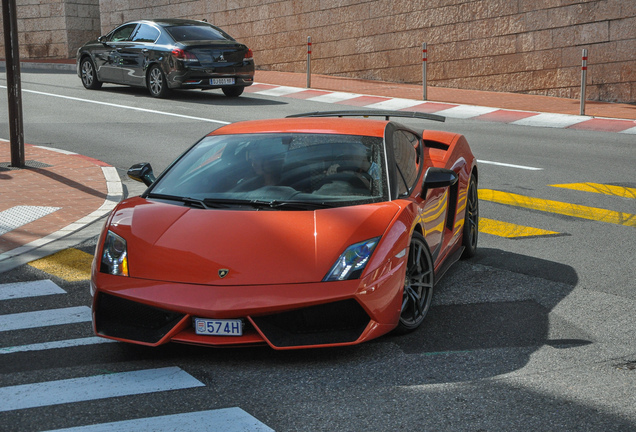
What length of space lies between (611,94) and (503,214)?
10858 millimetres

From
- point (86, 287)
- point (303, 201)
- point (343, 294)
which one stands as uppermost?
point (303, 201)

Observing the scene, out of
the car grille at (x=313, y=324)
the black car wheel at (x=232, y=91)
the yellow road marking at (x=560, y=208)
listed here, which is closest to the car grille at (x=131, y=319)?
the car grille at (x=313, y=324)

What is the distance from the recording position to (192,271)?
15.1 ft

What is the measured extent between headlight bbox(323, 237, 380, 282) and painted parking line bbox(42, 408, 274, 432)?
2.97 feet

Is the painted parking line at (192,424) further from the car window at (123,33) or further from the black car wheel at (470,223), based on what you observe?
the car window at (123,33)

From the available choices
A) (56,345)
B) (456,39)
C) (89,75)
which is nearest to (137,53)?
(89,75)

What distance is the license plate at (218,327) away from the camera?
4449 millimetres

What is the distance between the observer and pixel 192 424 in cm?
390

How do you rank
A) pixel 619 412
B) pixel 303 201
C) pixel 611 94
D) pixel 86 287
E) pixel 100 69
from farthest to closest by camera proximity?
pixel 100 69 < pixel 611 94 < pixel 86 287 < pixel 303 201 < pixel 619 412

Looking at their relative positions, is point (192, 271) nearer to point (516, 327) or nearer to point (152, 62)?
point (516, 327)

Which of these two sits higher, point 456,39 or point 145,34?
point 145,34

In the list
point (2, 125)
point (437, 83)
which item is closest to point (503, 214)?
point (2, 125)

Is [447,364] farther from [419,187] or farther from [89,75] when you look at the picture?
[89,75]

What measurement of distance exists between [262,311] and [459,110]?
13.6 metres
